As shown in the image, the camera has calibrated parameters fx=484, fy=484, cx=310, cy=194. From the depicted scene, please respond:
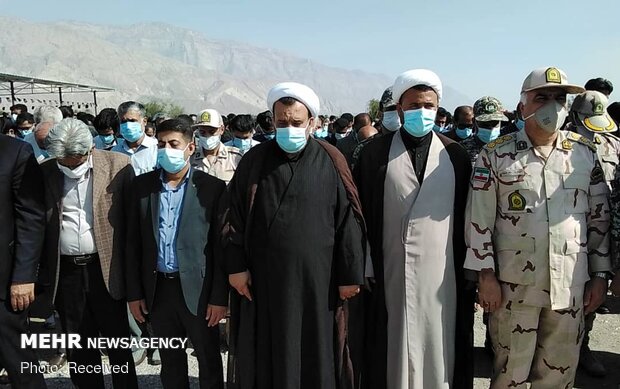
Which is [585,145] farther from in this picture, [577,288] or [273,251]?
[273,251]

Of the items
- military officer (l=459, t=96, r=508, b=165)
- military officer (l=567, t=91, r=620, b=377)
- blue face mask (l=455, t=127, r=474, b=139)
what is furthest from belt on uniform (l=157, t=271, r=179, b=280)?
blue face mask (l=455, t=127, r=474, b=139)

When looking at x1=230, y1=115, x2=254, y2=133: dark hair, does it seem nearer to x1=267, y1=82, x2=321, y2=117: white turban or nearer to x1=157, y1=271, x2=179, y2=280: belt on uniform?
x1=157, y1=271, x2=179, y2=280: belt on uniform

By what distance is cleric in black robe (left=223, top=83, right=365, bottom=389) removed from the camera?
2.62 m

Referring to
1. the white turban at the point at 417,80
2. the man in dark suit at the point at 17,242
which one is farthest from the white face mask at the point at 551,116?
the man in dark suit at the point at 17,242

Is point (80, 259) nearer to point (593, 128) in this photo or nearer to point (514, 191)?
point (514, 191)

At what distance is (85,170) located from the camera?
3.09 metres

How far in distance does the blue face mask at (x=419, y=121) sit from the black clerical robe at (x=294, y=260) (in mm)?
441

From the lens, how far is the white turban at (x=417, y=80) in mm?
2684

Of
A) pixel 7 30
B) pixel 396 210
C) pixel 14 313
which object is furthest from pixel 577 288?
pixel 7 30

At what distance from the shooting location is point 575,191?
8.38 ft

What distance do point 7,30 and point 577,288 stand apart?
176m

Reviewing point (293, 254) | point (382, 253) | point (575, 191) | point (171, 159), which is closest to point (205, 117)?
point (171, 159)

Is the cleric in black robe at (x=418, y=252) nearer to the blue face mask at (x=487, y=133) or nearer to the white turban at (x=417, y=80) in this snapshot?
the white turban at (x=417, y=80)

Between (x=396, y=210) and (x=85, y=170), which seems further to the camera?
(x=85, y=170)
